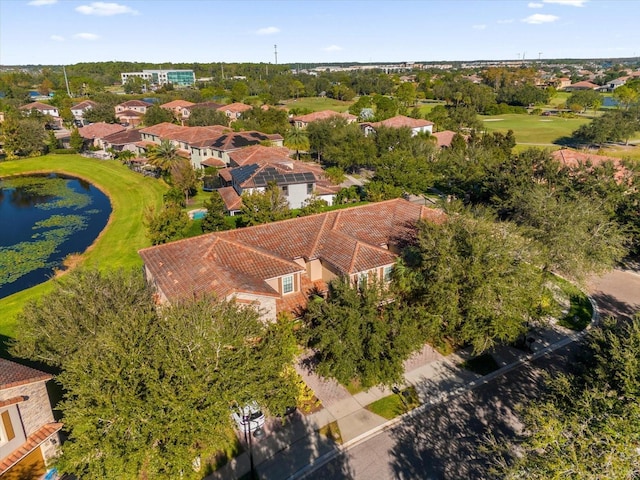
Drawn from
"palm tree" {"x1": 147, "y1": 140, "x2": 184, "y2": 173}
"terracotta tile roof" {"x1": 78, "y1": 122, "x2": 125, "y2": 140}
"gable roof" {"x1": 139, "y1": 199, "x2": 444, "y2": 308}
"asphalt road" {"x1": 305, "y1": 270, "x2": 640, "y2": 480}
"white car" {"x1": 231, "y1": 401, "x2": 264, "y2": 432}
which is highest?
"terracotta tile roof" {"x1": 78, "y1": 122, "x2": 125, "y2": 140}

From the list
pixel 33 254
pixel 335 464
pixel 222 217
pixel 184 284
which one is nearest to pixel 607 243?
pixel 335 464

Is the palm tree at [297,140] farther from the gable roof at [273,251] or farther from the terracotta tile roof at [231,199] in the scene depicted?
the gable roof at [273,251]

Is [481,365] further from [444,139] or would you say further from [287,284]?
[444,139]

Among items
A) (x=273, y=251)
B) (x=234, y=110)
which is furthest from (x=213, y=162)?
(x=234, y=110)

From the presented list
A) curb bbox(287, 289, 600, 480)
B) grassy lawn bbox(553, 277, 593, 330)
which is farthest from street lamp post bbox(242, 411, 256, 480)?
grassy lawn bbox(553, 277, 593, 330)

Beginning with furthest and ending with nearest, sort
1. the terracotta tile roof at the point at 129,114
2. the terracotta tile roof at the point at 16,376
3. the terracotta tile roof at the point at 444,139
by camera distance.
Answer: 1. the terracotta tile roof at the point at 129,114
2. the terracotta tile roof at the point at 444,139
3. the terracotta tile roof at the point at 16,376

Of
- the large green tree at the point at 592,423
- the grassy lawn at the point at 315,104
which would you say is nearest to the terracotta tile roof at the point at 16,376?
the large green tree at the point at 592,423

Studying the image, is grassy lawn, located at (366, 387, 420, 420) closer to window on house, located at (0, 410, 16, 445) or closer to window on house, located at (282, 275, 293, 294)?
window on house, located at (282, 275, 293, 294)
